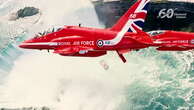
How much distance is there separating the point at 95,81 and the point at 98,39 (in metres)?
27.2

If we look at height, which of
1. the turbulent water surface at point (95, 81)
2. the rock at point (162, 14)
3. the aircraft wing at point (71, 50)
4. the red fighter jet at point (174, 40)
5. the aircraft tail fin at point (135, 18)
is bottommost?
the turbulent water surface at point (95, 81)

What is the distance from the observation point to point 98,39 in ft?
232

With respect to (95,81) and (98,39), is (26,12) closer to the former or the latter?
(95,81)

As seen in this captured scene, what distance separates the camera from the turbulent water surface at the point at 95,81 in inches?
3661

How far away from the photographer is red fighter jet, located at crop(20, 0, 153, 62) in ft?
230

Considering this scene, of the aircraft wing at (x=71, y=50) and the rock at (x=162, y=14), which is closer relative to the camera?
the aircraft wing at (x=71, y=50)

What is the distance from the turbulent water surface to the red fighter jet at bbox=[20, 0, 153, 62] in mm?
22168

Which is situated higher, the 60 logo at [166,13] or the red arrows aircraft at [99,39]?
the red arrows aircraft at [99,39]

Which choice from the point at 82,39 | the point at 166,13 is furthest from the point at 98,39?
the point at 166,13

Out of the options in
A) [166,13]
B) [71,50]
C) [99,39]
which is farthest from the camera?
[166,13]

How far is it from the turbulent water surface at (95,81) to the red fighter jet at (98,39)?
22.2 metres

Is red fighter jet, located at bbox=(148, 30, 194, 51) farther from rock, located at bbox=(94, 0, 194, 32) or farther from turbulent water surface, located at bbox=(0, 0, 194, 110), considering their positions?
rock, located at bbox=(94, 0, 194, 32)

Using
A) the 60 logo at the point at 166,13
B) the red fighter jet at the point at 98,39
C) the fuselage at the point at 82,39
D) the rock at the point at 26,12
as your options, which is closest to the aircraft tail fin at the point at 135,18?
the red fighter jet at the point at 98,39

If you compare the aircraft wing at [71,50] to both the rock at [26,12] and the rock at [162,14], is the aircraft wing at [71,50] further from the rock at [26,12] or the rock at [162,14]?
the rock at [26,12]
